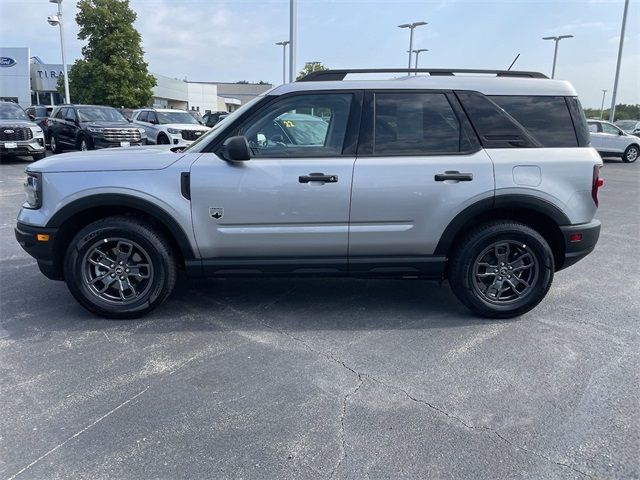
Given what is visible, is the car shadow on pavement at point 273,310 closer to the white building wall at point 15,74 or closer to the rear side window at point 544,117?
the rear side window at point 544,117

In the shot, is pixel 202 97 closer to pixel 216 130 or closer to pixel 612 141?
pixel 612 141

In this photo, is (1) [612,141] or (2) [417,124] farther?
(1) [612,141]

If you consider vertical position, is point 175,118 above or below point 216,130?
above

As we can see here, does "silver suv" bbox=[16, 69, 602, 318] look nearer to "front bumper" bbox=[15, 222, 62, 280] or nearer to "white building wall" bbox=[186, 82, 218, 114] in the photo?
"front bumper" bbox=[15, 222, 62, 280]

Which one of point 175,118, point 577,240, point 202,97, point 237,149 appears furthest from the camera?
point 202,97

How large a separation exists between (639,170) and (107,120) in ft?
61.4

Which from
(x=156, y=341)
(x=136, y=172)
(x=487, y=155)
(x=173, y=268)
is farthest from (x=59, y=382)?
(x=487, y=155)

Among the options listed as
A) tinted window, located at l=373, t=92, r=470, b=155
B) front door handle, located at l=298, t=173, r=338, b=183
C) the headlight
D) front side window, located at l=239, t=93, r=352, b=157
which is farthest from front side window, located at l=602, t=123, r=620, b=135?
the headlight

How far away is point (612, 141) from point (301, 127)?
20439 mm

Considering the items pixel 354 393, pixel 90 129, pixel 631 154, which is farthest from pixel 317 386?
pixel 631 154

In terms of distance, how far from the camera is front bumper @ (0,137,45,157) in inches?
533

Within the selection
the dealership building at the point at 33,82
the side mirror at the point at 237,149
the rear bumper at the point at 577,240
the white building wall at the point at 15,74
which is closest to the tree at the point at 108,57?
the dealership building at the point at 33,82

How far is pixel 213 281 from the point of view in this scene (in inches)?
195

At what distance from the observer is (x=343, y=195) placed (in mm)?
3771
